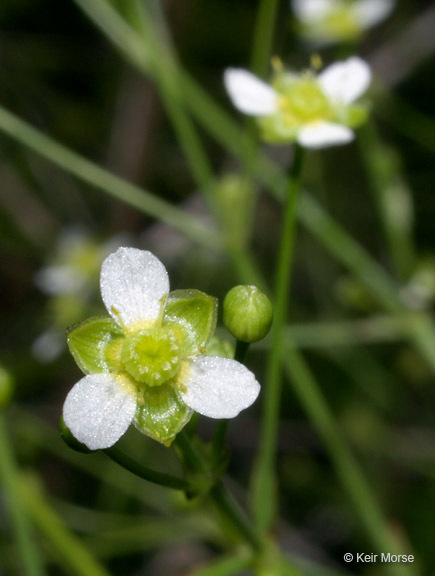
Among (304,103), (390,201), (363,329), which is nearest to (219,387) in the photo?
(304,103)

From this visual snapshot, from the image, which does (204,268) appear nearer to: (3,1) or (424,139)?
(424,139)

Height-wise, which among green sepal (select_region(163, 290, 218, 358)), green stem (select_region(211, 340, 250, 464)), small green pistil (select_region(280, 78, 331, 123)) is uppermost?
small green pistil (select_region(280, 78, 331, 123))

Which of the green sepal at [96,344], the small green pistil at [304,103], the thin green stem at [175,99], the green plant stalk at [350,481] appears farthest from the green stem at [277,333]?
the thin green stem at [175,99]

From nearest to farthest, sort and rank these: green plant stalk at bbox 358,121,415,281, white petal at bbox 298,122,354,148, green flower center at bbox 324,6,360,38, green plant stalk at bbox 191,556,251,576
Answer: green plant stalk at bbox 191,556,251,576 < white petal at bbox 298,122,354,148 < green plant stalk at bbox 358,121,415,281 < green flower center at bbox 324,6,360,38

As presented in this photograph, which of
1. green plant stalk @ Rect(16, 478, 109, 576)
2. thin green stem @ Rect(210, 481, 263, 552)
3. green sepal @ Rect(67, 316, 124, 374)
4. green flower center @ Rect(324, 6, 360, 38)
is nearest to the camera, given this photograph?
green sepal @ Rect(67, 316, 124, 374)

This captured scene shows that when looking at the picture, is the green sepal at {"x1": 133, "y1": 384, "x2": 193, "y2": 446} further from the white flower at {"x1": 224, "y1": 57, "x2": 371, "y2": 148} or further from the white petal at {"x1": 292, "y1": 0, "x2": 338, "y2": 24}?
the white petal at {"x1": 292, "y1": 0, "x2": 338, "y2": 24}

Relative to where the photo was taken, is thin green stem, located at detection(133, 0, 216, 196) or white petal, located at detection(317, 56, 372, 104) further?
thin green stem, located at detection(133, 0, 216, 196)

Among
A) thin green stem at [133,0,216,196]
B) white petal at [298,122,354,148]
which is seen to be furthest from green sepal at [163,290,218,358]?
thin green stem at [133,0,216,196]

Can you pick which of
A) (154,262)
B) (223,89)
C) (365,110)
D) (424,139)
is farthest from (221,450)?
(223,89)
